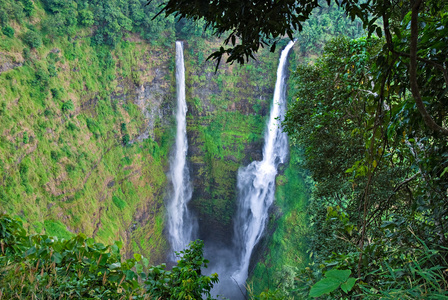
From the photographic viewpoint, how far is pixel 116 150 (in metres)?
13.8

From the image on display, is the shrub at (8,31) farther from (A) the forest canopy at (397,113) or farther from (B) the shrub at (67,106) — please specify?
(A) the forest canopy at (397,113)

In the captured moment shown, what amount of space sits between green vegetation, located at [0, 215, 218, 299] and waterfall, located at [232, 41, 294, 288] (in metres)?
13.9

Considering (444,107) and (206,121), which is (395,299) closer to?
(444,107)

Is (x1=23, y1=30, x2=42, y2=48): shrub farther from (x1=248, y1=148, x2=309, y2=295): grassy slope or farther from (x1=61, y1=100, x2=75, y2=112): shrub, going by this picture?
(x1=248, y1=148, x2=309, y2=295): grassy slope

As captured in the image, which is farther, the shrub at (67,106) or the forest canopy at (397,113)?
the shrub at (67,106)

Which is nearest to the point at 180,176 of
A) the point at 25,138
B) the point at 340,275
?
the point at 25,138

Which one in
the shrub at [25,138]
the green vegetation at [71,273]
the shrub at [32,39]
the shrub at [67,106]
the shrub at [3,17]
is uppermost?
the shrub at [3,17]

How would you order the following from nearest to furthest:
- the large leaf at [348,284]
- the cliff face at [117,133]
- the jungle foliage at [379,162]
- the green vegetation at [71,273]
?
the large leaf at [348,284], the jungle foliage at [379,162], the green vegetation at [71,273], the cliff face at [117,133]

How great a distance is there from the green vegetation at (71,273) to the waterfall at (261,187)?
13863 mm

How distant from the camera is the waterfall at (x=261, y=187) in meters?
15.2

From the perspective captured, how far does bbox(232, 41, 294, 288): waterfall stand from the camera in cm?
1520

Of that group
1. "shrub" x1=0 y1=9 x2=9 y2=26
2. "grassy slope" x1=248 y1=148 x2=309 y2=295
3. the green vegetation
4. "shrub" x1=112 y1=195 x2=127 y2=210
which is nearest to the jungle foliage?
the green vegetation

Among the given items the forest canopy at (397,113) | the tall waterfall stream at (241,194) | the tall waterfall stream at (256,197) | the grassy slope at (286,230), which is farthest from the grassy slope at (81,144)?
the forest canopy at (397,113)

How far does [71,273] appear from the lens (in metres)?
1.40
